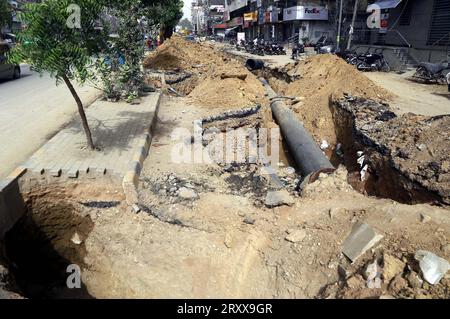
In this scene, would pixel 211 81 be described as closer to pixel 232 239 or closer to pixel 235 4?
pixel 232 239

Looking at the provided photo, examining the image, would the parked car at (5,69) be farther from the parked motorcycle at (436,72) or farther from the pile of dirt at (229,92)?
the parked motorcycle at (436,72)

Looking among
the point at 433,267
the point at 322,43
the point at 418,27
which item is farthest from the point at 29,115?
the point at 322,43

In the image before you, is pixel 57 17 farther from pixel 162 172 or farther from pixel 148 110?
pixel 148 110

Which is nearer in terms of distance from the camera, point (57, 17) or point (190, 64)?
point (57, 17)

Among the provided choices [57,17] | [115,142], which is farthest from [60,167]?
[57,17]

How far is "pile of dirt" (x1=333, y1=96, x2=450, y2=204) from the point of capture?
5410 mm

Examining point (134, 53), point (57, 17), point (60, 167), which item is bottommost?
point (60, 167)

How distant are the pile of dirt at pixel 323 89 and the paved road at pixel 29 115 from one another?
22.7 feet

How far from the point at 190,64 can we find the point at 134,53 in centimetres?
787

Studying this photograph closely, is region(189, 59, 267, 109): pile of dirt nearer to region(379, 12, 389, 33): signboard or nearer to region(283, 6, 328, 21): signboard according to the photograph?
region(379, 12, 389, 33): signboard

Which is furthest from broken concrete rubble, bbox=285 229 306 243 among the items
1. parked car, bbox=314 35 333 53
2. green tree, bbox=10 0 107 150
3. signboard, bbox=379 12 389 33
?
parked car, bbox=314 35 333 53

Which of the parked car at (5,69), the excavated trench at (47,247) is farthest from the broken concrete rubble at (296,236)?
the parked car at (5,69)

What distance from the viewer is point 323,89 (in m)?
11.8
